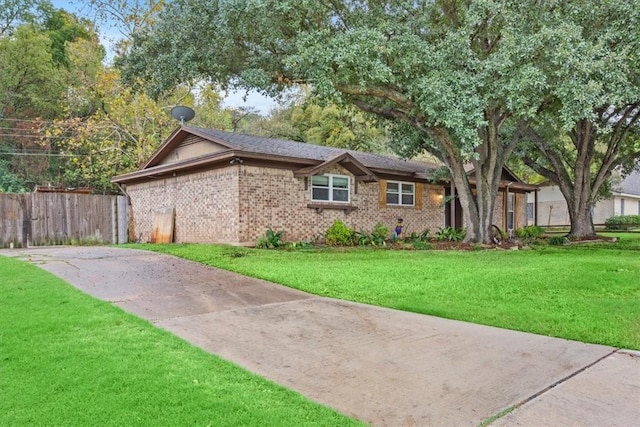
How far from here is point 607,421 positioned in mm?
2859

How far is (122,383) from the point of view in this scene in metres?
3.23

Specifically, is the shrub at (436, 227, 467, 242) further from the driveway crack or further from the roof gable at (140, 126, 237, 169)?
the driveway crack

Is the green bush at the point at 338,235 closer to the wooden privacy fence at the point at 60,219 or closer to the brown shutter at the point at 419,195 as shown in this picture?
the brown shutter at the point at 419,195

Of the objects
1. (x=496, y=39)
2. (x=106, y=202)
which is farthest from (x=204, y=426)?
(x=106, y=202)

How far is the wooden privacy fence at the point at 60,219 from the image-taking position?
1444cm

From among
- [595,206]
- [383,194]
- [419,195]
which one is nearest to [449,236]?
[419,195]

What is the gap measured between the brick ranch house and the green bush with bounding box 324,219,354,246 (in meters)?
0.33

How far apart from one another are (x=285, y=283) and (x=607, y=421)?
523cm

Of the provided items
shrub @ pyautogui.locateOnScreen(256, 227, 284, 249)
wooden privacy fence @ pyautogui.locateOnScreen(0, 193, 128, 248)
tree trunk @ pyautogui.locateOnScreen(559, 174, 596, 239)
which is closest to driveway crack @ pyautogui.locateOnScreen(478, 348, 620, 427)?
shrub @ pyautogui.locateOnScreen(256, 227, 284, 249)

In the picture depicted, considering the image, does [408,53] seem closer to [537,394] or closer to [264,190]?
[264,190]

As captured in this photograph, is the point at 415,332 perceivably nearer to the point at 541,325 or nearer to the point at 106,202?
the point at 541,325

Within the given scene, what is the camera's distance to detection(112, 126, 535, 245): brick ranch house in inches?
521

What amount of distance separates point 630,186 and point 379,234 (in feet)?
94.1

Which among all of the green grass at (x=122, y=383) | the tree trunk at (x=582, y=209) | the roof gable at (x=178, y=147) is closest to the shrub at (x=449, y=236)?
the tree trunk at (x=582, y=209)
